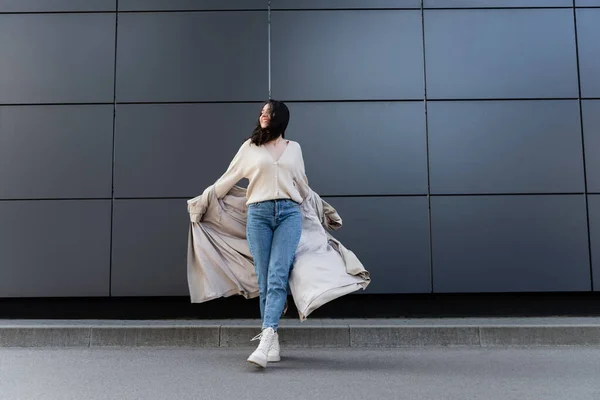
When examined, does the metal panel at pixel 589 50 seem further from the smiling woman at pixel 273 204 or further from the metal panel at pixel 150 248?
the metal panel at pixel 150 248

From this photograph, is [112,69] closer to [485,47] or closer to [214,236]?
[214,236]

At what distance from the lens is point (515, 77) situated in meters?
6.63

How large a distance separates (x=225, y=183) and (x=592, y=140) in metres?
4.97

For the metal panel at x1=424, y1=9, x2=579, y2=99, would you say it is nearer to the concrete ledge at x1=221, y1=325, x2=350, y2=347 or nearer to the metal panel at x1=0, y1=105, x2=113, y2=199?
the concrete ledge at x1=221, y1=325, x2=350, y2=347

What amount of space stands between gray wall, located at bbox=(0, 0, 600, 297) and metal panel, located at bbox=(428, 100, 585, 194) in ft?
0.06

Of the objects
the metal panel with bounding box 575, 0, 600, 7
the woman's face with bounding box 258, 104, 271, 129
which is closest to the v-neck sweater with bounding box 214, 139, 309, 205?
the woman's face with bounding box 258, 104, 271, 129

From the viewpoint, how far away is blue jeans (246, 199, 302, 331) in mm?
4062

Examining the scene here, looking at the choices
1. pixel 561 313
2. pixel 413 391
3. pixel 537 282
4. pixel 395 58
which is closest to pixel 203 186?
pixel 395 58

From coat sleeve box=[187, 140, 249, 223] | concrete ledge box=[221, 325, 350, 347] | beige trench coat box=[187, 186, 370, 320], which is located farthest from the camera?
concrete ledge box=[221, 325, 350, 347]

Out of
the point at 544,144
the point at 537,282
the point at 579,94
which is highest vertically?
the point at 579,94

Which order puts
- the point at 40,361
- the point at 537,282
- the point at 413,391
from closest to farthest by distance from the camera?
the point at 413,391, the point at 40,361, the point at 537,282

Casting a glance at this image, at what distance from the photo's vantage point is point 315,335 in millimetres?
5180

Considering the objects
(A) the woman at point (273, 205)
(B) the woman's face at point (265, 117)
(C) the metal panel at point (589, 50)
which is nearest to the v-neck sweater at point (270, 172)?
(A) the woman at point (273, 205)

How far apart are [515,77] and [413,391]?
4832 mm
